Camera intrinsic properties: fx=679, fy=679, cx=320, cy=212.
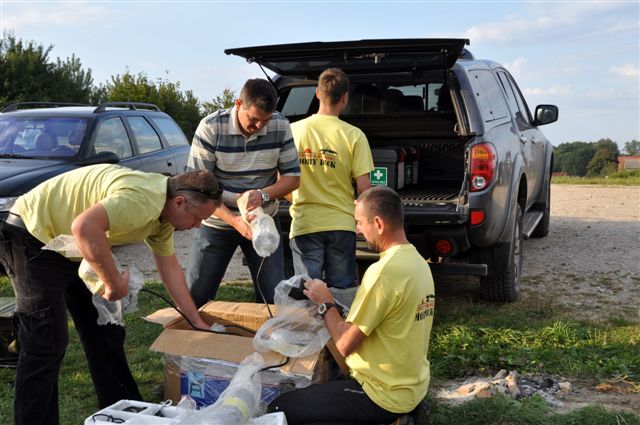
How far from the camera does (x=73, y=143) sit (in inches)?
290

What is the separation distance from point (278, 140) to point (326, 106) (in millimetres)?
402

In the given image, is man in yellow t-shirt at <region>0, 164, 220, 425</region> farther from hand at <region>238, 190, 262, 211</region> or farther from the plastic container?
the plastic container

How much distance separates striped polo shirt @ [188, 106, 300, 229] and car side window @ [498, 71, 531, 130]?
3.15 m

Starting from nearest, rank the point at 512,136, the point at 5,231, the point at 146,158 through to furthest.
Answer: the point at 5,231 < the point at 512,136 < the point at 146,158

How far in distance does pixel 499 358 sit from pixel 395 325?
5.69 ft

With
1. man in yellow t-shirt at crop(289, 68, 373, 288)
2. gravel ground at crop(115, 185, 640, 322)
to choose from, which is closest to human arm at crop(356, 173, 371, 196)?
man in yellow t-shirt at crop(289, 68, 373, 288)

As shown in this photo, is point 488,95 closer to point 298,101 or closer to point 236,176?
point 298,101

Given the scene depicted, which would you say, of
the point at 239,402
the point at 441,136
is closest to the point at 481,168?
the point at 441,136

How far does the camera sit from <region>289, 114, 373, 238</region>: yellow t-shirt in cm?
409

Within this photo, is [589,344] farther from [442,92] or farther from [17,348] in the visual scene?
[17,348]

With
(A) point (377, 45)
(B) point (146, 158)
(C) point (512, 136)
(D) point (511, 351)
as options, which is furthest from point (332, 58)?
(B) point (146, 158)

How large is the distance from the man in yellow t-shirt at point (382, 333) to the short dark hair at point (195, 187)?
657mm

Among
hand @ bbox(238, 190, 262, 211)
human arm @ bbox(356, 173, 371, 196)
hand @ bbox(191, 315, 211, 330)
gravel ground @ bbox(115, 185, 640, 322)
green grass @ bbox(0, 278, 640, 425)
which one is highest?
human arm @ bbox(356, 173, 371, 196)

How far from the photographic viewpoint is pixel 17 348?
3941mm
